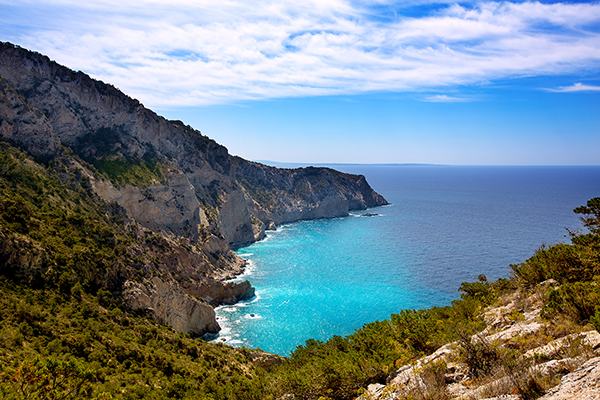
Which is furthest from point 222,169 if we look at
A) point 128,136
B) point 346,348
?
point 346,348

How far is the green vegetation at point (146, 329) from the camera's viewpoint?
34.2 feet

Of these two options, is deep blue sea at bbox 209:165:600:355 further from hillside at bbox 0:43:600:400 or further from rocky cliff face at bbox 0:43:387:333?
hillside at bbox 0:43:600:400

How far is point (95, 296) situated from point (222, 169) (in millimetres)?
64611

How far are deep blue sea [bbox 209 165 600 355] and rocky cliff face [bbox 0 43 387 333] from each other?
562 centimetres

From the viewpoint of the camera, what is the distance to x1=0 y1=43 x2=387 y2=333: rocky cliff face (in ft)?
142

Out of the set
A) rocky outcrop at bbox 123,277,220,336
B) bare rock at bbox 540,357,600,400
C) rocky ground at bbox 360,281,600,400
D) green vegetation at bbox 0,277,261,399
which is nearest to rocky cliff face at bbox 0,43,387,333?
rocky outcrop at bbox 123,277,220,336

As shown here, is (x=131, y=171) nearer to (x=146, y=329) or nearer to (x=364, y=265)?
(x=146, y=329)

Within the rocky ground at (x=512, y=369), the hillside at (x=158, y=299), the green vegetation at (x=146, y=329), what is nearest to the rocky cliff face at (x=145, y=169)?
the hillside at (x=158, y=299)

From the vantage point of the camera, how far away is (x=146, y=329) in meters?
27.9

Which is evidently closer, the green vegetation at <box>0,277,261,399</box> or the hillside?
the hillside

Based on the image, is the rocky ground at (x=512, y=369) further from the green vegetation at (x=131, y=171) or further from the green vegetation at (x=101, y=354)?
the green vegetation at (x=131, y=171)

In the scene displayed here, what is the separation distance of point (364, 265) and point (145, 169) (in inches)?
1781

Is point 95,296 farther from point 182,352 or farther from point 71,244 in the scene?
point 182,352

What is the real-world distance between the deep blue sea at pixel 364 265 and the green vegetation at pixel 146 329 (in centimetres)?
1478
